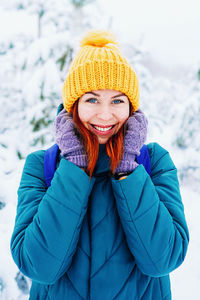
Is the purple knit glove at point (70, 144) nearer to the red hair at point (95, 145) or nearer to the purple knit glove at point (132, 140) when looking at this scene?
the red hair at point (95, 145)

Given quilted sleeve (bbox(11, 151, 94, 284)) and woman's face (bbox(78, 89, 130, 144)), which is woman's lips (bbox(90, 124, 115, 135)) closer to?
woman's face (bbox(78, 89, 130, 144))

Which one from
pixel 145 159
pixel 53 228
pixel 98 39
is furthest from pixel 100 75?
pixel 53 228

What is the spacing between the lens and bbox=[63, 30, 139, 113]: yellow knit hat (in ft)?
4.57

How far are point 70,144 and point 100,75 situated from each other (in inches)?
21.6

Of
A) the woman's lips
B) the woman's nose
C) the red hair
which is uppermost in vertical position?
the woman's nose

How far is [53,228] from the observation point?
43.6 inches

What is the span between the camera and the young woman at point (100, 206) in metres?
1.13

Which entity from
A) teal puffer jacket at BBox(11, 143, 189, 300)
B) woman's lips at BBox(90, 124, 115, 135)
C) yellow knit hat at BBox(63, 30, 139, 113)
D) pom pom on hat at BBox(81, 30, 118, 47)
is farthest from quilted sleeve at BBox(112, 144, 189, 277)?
pom pom on hat at BBox(81, 30, 118, 47)

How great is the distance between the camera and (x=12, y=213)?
1958 mm

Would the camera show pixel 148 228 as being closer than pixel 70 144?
Yes

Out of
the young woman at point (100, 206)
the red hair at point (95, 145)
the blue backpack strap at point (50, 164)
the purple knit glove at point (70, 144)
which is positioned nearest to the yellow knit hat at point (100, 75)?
the young woman at point (100, 206)

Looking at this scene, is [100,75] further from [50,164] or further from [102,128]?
[50,164]

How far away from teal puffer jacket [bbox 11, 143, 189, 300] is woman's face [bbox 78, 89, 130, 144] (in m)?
0.37

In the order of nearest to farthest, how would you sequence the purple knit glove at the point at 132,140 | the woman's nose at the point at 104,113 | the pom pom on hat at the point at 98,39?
the purple knit glove at the point at 132,140 → the woman's nose at the point at 104,113 → the pom pom on hat at the point at 98,39
